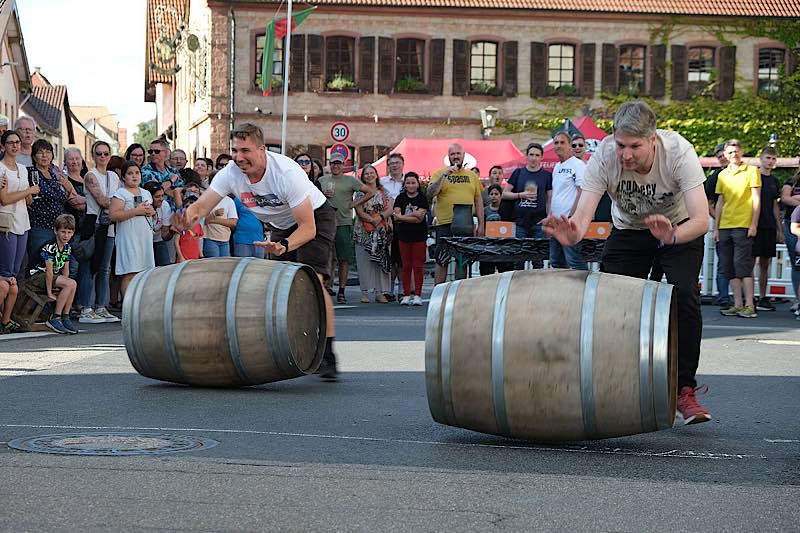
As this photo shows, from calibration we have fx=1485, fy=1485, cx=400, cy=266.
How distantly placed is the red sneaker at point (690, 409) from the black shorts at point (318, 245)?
300 centimetres

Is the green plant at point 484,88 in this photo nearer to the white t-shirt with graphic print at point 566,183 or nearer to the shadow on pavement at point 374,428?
the white t-shirt with graphic print at point 566,183

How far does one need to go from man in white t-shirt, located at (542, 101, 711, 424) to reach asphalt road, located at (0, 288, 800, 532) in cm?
54

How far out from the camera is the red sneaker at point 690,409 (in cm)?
773

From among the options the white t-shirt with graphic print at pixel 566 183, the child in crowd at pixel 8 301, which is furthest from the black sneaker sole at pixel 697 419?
the white t-shirt with graphic print at pixel 566 183

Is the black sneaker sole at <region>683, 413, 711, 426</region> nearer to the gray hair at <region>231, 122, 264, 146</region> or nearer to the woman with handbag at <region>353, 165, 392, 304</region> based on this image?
the gray hair at <region>231, 122, 264, 146</region>

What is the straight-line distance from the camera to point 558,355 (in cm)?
652

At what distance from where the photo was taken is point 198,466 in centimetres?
610

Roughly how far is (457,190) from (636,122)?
11.4m

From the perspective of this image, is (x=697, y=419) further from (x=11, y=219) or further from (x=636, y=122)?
(x=11, y=219)

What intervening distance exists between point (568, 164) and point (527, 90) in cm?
2883

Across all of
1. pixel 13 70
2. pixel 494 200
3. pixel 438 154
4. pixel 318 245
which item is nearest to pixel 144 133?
pixel 13 70

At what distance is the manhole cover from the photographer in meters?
6.47

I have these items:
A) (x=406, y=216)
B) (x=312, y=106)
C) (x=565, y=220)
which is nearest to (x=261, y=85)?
(x=312, y=106)

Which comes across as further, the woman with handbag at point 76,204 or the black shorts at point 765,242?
the black shorts at point 765,242
